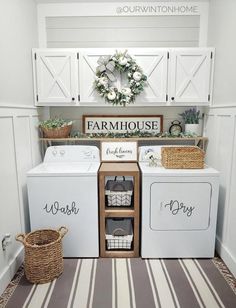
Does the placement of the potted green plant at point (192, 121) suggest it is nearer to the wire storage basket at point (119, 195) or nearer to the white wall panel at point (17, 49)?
the wire storage basket at point (119, 195)

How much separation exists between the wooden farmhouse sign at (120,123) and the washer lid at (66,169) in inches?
18.5

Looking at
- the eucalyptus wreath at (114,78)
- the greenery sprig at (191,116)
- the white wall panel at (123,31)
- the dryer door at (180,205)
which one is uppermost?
the white wall panel at (123,31)

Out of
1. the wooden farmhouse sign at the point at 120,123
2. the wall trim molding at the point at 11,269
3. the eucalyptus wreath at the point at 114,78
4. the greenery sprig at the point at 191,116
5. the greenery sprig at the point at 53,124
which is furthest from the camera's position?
the wooden farmhouse sign at the point at 120,123

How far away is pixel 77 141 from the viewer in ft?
9.16

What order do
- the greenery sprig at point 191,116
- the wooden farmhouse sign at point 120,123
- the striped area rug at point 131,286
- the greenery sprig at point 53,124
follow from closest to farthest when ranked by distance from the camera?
the striped area rug at point 131,286
the greenery sprig at point 53,124
the greenery sprig at point 191,116
the wooden farmhouse sign at point 120,123

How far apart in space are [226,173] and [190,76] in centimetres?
103

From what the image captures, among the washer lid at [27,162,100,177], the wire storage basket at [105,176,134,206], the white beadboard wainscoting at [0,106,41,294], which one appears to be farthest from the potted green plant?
the white beadboard wainscoting at [0,106,41,294]

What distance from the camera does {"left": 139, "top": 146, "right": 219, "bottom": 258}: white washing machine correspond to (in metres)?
2.09

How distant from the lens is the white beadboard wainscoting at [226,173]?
2004 mm

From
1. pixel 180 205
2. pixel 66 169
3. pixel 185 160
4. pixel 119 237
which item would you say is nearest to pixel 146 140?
pixel 185 160

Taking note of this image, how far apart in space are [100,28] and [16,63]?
3.42ft

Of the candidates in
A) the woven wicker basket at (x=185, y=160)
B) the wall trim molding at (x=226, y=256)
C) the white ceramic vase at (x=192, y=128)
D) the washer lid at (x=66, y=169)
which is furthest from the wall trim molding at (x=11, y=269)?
the white ceramic vase at (x=192, y=128)

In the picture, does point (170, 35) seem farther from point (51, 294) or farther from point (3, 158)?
point (51, 294)

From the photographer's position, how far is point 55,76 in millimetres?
2430
